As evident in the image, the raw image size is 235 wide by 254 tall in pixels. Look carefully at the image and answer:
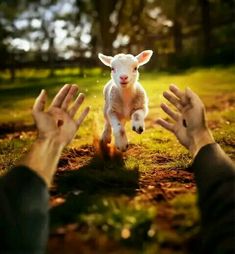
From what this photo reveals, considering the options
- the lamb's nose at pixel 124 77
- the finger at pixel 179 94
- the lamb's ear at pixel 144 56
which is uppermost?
the lamb's ear at pixel 144 56

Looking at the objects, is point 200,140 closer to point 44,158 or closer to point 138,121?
point 138,121

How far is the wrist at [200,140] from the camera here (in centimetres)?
209

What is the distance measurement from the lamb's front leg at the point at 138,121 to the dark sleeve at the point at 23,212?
0.68m

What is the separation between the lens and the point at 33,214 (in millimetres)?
1593

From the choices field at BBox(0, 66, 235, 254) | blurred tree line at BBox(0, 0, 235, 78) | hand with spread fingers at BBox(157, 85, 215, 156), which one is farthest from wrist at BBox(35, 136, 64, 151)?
blurred tree line at BBox(0, 0, 235, 78)

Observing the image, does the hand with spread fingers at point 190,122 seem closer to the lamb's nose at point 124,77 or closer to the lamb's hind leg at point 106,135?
the lamb's nose at point 124,77

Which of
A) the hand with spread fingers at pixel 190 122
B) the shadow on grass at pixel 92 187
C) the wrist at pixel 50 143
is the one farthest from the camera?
the hand with spread fingers at pixel 190 122

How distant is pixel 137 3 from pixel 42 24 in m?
3.16

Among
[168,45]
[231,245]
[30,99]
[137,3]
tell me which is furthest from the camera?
[137,3]

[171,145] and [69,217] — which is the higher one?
[69,217]

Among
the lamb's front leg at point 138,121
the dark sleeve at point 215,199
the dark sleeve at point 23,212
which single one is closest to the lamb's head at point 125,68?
the lamb's front leg at point 138,121

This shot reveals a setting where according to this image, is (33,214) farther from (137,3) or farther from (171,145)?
(137,3)

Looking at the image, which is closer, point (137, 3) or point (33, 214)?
point (33, 214)

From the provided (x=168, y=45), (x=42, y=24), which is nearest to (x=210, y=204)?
(x=168, y=45)
